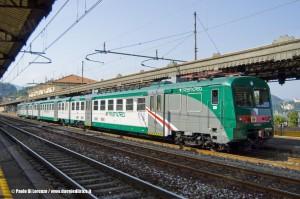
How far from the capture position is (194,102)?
55.3 feet

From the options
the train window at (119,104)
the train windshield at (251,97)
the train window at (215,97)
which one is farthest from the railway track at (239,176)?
the train window at (119,104)

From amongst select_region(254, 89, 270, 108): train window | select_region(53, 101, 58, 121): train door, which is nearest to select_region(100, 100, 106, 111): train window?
select_region(254, 89, 270, 108): train window

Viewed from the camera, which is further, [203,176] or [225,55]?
[225,55]

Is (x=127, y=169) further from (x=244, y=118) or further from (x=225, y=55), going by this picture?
(x=225, y=55)

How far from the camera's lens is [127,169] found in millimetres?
11961

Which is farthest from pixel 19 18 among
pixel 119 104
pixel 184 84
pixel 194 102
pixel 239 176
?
pixel 239 176

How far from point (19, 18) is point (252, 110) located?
405 inches

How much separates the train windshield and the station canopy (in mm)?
7638

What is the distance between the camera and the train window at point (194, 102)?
16.5 meters

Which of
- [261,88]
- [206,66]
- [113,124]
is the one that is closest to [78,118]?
[113,124]

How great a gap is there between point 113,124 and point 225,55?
8.30m

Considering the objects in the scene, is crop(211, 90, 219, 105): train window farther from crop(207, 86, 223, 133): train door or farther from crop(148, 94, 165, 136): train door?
crop(148, 94, 165, 136): train door

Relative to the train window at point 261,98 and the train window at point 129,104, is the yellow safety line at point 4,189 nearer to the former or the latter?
the train window at point 261,98

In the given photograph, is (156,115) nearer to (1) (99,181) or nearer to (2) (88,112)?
(1) (99,181)
